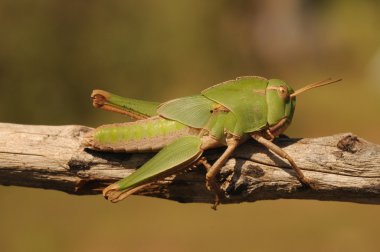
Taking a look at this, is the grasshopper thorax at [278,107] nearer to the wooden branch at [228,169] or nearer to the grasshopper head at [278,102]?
the grasshopper head at [278,102]

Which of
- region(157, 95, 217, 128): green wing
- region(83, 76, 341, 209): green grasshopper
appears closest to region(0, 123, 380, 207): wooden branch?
region(83, 76, 341, 209): green grasshopper

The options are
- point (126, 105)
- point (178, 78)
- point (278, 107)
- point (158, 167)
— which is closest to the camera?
point (158, 167)

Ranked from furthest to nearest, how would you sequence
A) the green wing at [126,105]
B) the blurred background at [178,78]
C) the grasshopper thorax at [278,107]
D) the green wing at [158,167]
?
the blurred background at [178,78] → the green wing at [126,105] → the grasshopper thorax at [278,107] → the green wing at [158,167]

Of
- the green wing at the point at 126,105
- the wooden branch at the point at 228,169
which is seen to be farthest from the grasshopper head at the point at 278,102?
the green wing at the point at 126,105

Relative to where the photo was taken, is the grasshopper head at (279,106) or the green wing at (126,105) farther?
the green wing at (126,105)

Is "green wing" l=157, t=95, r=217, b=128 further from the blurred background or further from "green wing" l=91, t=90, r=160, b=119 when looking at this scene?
the blurred background

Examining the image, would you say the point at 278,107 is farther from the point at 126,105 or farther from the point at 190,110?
the point at 126,105

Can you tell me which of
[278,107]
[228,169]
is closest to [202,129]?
[228,169]
